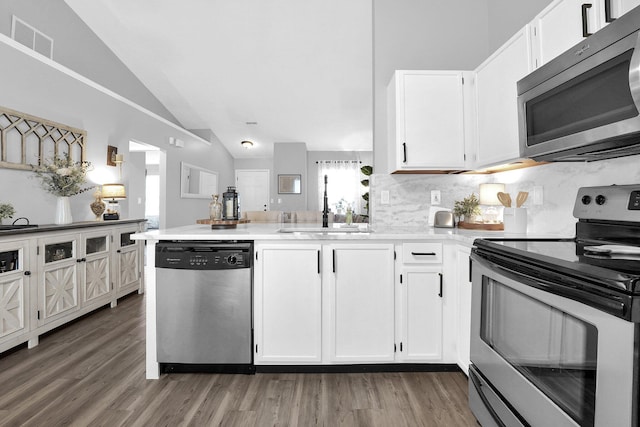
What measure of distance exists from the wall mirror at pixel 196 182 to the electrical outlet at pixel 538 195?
6.19 meters

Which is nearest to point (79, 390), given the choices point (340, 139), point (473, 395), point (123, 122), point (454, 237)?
point (473, 395)

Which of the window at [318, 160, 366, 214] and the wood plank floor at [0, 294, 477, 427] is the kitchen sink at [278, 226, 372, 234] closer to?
the wood plank floor at [0, 294, 477, 427]

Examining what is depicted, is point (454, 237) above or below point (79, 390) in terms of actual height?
above

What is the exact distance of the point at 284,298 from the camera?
218cm

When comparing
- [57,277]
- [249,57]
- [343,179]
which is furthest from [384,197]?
[343,179]

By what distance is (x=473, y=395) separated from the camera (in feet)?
4.61

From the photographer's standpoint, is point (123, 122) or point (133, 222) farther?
point (123, 122)

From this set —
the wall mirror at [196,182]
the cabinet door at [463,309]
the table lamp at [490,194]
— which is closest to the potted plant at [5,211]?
the cabinet door at [463,309]

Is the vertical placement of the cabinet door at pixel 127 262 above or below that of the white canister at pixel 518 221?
below

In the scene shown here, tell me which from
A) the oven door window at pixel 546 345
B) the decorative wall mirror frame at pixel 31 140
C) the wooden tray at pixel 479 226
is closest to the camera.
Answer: the oven door window at pixel 546 345

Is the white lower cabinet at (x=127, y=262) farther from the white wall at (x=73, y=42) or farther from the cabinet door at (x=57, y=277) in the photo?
the white wall at (x=73, y=42)

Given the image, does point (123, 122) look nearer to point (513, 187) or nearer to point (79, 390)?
point (79, 390)

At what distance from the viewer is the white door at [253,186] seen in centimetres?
1004

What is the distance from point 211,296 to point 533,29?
2.34m
